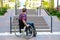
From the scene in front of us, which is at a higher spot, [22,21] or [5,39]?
[22,21]

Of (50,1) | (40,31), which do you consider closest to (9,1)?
(50,1)

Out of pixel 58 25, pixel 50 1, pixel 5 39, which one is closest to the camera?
pixel 5 39

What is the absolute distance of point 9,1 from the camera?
58719 millimetres

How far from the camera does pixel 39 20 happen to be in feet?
70.1

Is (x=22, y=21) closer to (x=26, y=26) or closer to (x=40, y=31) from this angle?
(x=26, y=26)

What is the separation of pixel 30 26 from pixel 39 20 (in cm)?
732

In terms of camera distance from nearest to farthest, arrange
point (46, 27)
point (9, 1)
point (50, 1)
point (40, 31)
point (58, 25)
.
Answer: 1. point (40, 31)
2. point (46, 27)
3. point (58, 25)
4. point (50, 1)
5. point (9, 1)

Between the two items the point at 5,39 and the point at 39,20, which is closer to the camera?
the point at 5,39

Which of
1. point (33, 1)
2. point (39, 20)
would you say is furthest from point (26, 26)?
point (33, 1)

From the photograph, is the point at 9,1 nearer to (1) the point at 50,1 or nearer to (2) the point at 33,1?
(2) the point at 33,1

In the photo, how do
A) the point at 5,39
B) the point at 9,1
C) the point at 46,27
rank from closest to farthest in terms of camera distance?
the point at 5,39 → the point at 46,27 → the point at 9,1

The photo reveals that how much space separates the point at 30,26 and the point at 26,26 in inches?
11.3

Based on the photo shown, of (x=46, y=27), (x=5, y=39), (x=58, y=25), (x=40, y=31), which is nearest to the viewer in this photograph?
(x=5, y=39)

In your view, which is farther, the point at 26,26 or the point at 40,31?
the point at 40,31
